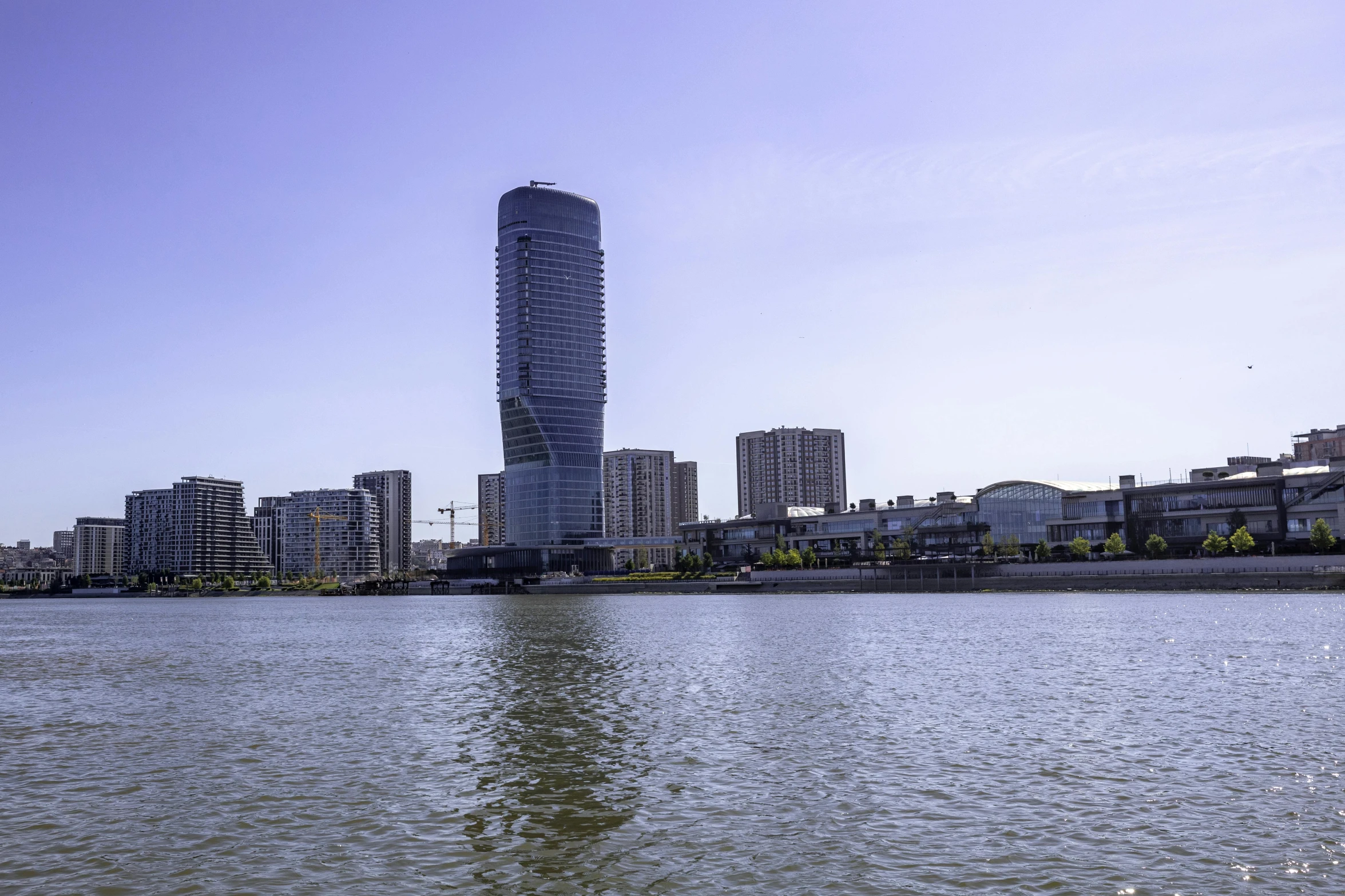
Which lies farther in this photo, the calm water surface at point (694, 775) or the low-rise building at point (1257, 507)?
the low-rise building at point (1257, 507)

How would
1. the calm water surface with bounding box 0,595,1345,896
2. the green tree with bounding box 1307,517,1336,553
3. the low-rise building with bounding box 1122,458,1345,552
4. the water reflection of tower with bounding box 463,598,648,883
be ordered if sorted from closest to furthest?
the calm water surface with bounding box 0,595,1345,896
the water reflection of tower with bounding box 463,598,648,883
the green tree with bounding box 1307,517,1336,553
the low-rise building with bounding box 1122,458,1345,552

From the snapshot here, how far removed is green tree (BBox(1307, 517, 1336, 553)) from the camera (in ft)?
526


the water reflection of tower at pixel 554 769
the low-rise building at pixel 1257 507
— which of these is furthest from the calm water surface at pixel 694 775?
the low-rise building at pixel 1257 507

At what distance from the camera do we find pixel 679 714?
1554 inches

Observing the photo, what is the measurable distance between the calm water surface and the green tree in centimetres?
11393

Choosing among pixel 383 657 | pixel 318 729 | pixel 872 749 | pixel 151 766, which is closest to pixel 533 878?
pixel 872 749

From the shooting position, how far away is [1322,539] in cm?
16088

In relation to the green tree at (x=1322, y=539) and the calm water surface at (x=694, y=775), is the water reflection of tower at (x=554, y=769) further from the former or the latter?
the green tree at (x=1322, y=539)

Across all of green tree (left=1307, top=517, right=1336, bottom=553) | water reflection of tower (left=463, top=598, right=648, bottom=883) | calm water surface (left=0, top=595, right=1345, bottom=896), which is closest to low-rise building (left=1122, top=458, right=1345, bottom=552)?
green tree (left=1307, top=517, right=1336, bottom=553)

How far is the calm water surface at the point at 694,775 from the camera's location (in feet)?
64.8

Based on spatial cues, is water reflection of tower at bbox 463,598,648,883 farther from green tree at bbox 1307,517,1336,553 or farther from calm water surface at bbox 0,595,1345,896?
green tree at bbox 1307,517,1336,553

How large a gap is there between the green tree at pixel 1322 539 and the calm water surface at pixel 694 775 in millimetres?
113930

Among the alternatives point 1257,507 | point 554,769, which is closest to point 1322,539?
point 1257,507

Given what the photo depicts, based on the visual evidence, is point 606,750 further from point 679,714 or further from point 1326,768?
point 1326,768
